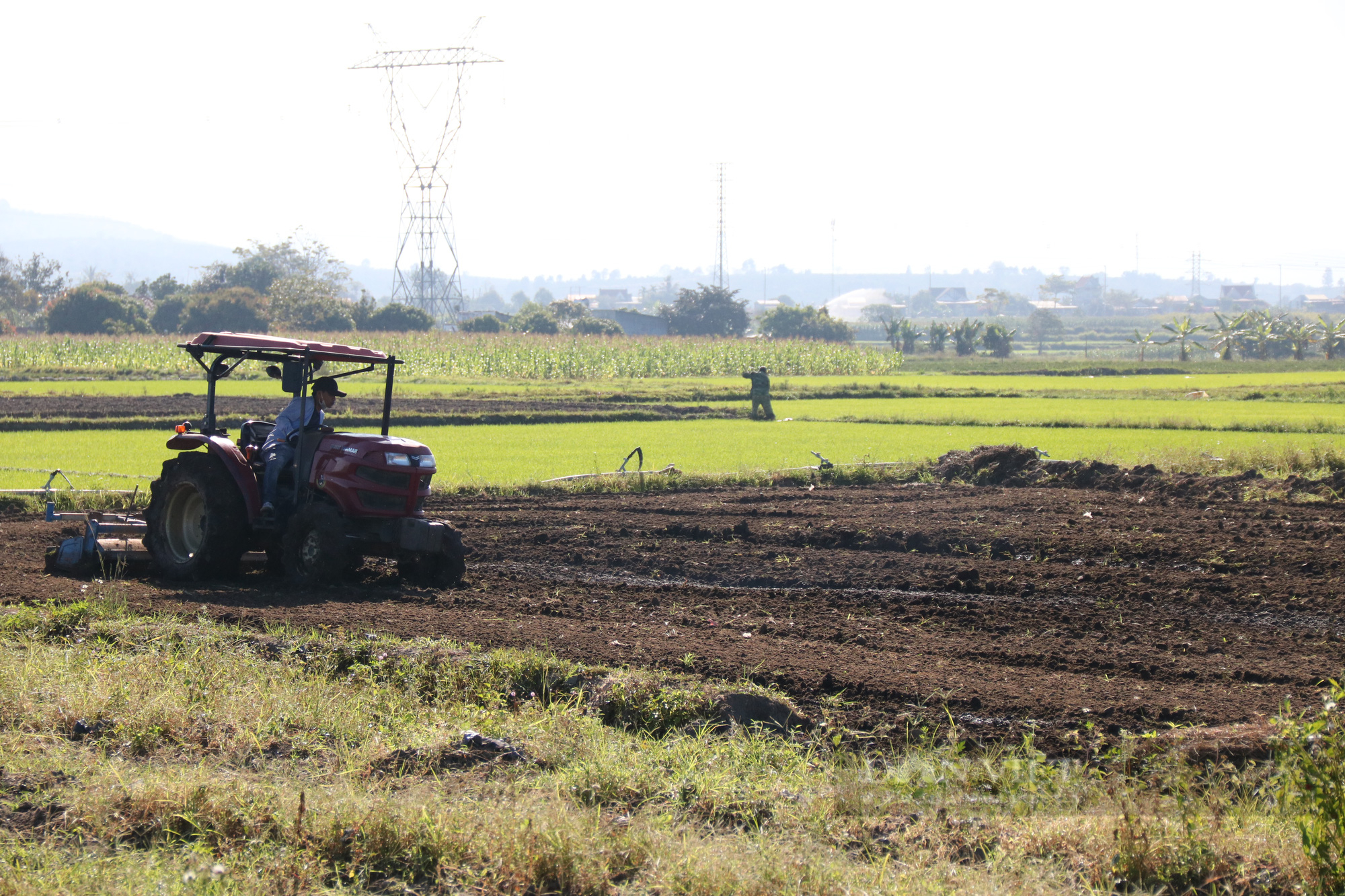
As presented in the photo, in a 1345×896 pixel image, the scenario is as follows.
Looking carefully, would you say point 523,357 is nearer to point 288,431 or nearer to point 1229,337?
point 288,431

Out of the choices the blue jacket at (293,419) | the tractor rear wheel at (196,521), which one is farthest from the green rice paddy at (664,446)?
the blue jacket at (293,419)

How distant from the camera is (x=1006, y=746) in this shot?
6285 millimetres

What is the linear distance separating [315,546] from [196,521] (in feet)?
5.82

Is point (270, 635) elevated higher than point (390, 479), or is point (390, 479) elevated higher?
point (390, 479)

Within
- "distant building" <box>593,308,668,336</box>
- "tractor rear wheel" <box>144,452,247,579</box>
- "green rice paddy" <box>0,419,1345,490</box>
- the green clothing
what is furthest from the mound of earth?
"distant building" <box>593,308,668,336</box>

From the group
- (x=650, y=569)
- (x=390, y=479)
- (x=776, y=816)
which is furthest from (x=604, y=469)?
(x=776, y=816)

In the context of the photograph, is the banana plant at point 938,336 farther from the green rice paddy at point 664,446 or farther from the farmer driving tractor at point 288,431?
the farmer driving tractor at point 288,431

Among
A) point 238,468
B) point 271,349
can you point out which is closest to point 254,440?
point 238,468

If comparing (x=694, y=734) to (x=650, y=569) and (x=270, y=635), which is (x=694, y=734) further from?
(x=650, y=569)

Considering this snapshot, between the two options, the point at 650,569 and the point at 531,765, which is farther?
the point at 650,569

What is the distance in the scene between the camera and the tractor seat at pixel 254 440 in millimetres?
10750

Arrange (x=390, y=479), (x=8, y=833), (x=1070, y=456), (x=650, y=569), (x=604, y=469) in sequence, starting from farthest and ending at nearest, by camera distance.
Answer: (x=1070, y=456), (x=604, y=469), (x=650, y=569), (x=390, y=479), (x=8, y=833)

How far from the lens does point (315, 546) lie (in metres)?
10.1

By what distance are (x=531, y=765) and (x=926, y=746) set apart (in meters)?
2.40
